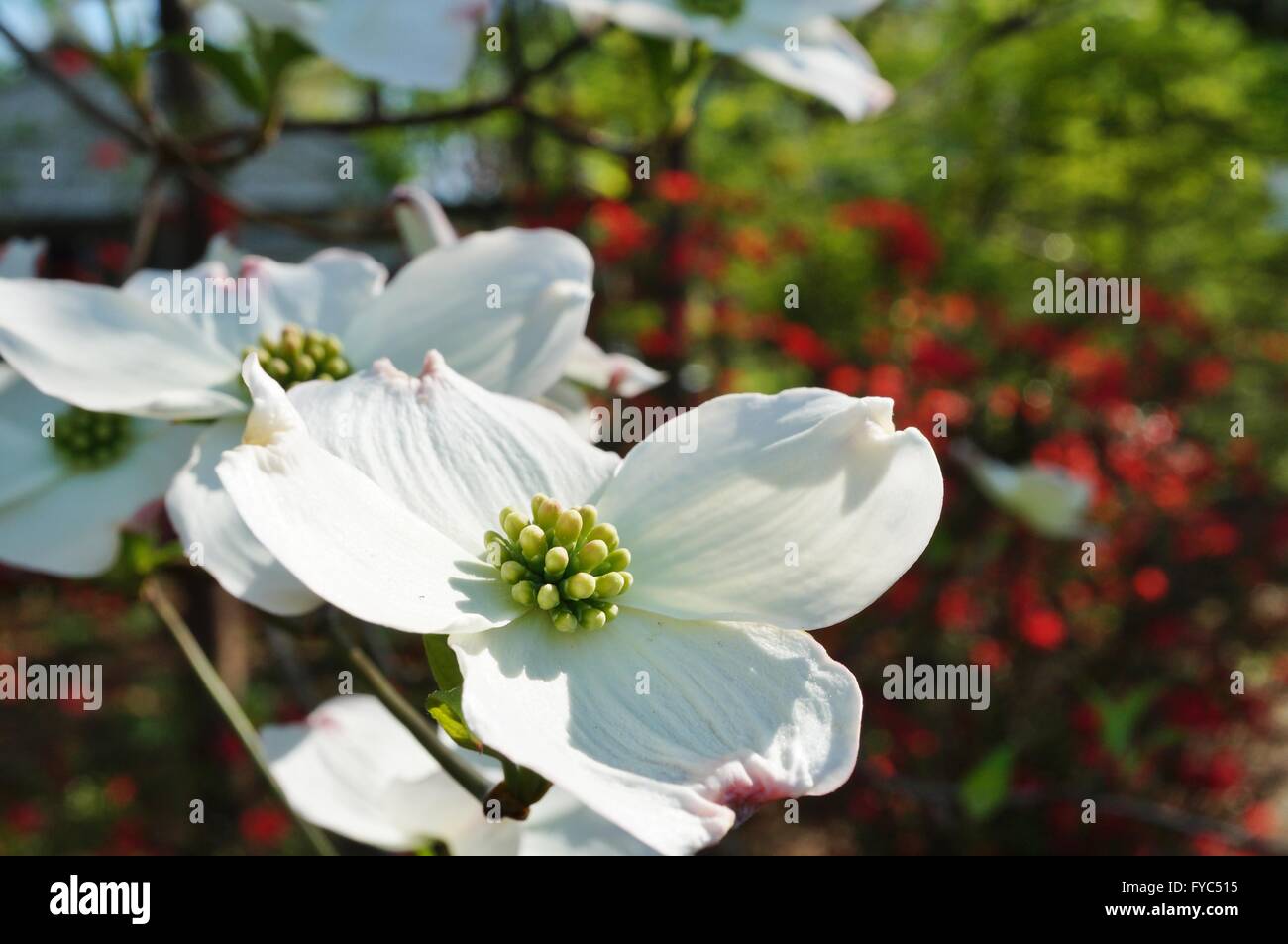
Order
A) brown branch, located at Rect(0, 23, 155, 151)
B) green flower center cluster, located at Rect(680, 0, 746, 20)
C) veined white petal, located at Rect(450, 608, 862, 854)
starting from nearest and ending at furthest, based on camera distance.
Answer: veined white petal, located at Rect(450, 608, 862, 854) → green flower center cluster, located at Rect(680, 0, 746, 20) → brown branch, located at Rect(0, 23, 155, 151)

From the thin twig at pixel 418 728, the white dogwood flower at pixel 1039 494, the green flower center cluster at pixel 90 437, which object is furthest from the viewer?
the white dogwood flower at pixel 1039 494

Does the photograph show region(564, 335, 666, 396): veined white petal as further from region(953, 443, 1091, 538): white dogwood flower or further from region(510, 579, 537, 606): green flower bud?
region(953, 443, 1091, 538): white dogwood flower

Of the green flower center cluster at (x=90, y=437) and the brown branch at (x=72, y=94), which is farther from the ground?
A: the brown branch at (x=72, y=94)

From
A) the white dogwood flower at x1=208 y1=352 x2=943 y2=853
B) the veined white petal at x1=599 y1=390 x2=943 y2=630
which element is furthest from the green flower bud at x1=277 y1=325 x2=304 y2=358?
the veined white petal at x1=599 y1=390 x2=943 y2=630

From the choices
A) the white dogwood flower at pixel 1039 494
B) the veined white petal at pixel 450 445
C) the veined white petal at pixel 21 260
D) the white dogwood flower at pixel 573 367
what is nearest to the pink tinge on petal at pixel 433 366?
the veined white petal at pixel 450 445

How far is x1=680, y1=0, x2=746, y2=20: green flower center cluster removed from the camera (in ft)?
2.22

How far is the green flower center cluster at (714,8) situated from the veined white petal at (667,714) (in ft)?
1.37

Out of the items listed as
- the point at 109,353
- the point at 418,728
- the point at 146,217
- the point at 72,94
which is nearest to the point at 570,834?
the point at 418,728

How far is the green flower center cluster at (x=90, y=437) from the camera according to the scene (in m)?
0.57

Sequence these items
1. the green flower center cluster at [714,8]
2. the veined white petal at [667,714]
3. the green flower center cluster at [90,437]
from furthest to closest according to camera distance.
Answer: the green flower center cluster at [714,8], the green flower center cluster at [90,437], the veined white petal at [667,714]

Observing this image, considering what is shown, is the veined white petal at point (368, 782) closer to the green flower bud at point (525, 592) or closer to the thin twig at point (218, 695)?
the thin twig at point (218, 695)

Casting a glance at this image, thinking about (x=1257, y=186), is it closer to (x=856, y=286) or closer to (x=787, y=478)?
(x=856, y=286)

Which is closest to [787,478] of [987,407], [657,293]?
[987,407]

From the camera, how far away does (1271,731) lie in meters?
2.69
